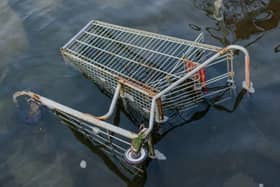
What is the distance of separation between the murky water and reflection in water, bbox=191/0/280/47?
18 millimetres

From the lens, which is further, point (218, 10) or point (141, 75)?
point (218, 10)

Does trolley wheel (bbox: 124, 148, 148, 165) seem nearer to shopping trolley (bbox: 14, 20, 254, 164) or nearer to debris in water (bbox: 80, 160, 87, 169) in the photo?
shopping trolley (bbox: 14, 20, 254, 164)

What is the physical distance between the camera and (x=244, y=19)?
7602mm

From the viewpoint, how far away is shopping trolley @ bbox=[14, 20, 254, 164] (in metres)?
5.48

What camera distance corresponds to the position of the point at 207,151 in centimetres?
567

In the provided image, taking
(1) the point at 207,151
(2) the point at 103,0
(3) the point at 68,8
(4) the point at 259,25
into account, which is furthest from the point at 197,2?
(1) the point at 207,151

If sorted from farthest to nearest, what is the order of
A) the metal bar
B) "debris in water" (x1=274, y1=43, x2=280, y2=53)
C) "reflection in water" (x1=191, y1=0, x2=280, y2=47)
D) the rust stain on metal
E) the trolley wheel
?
"reflection in water" (x1=191, y1=0, x2=280, y2=47) → "debris in water" (x1=274, y1=43, x2=280, y2=53) → the rust stain on metal → the trolley wheel → the metal bar

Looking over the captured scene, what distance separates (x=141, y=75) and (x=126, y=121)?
0.76 m

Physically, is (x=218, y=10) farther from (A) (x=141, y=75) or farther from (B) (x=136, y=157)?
(B) (x=136, y=157)

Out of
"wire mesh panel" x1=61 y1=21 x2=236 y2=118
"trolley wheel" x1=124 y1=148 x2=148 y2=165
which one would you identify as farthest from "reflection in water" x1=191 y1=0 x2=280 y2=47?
"trolley wheel" x1=124 y1=148 x2=148 y2=165

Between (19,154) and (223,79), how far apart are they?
3372 millimetres

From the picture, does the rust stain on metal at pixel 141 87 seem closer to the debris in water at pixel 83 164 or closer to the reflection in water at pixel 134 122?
the reflection in water at pixel 134 122

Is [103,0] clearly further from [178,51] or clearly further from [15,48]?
[178,51]

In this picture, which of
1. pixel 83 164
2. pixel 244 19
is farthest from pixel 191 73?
pixel 244 19
